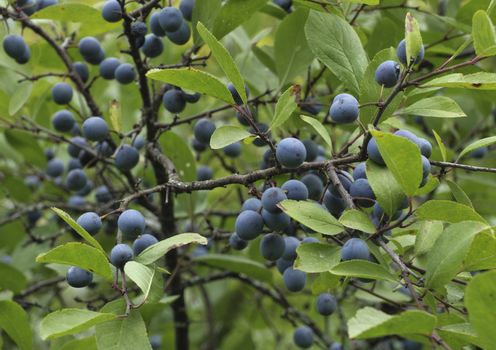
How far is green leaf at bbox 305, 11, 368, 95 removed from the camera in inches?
51.2

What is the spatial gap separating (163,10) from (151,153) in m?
0.34

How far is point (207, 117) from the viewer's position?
170cm

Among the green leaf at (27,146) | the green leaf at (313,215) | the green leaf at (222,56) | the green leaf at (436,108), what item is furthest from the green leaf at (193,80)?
the green leaf at (27,146)

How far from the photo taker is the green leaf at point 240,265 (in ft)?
5.56

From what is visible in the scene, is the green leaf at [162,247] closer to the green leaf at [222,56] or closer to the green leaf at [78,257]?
the green leaf at [78,257]

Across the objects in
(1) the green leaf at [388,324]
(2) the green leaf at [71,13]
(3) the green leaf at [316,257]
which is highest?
(1) the green leaf at [388,324]

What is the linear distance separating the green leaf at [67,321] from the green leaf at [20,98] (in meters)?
0.79

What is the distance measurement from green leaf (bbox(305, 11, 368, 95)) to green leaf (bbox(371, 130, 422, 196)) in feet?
0.92

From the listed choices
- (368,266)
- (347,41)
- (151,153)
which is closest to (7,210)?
(151,153)

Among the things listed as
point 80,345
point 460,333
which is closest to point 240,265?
point 80,345

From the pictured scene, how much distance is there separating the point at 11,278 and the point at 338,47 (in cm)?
105

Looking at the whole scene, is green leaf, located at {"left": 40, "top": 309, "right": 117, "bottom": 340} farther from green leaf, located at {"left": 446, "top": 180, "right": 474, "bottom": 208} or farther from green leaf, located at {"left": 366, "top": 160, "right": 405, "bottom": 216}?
green leaf, located at {"left": 446, "top": 180, "right": 474, "bottom": 208}

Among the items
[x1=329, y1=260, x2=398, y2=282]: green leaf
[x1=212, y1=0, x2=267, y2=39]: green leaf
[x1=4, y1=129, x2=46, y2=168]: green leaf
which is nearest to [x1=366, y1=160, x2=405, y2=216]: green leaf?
[x1=329, y1=260, x2=398, y2=282]: green leaf

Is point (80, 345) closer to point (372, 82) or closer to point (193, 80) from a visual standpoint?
point (193, 80)
